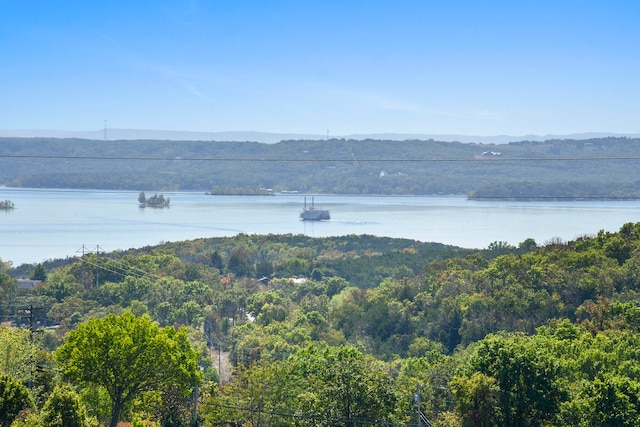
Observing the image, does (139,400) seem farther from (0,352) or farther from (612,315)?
(612,315)

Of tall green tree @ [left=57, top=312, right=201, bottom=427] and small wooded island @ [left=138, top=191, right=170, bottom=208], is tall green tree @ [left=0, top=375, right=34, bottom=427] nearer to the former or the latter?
tall green tree @ [left=57, top=312, right=201, bottom=427]

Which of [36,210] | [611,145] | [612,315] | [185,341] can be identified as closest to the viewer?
[185,341]

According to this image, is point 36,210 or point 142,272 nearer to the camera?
point 142,272

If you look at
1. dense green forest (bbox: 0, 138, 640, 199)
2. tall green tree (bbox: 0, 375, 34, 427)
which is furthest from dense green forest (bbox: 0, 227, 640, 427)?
dense green forest (bbox: 0, 138, 640, 199)

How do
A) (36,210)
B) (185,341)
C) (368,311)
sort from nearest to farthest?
(185,341) → (368,311) → (36,210)

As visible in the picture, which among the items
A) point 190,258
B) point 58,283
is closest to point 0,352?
point 58,283

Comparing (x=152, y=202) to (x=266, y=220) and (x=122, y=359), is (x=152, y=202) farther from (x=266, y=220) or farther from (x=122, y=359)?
(x=122, y=359)
